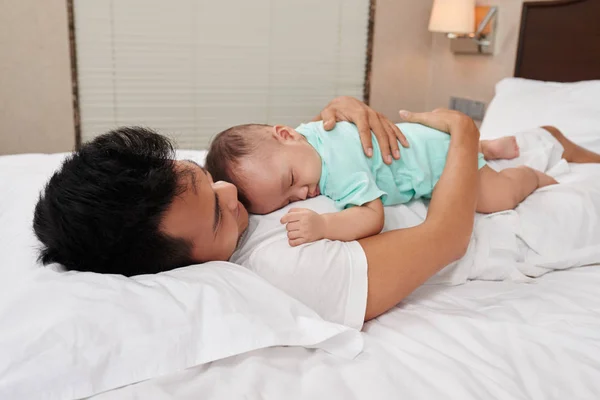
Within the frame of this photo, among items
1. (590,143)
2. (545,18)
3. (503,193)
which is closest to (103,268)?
(503,193)

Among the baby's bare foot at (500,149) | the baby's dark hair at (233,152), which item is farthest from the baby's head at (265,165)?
the baby's bare foot at (500,149)

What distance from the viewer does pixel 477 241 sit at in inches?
49.2

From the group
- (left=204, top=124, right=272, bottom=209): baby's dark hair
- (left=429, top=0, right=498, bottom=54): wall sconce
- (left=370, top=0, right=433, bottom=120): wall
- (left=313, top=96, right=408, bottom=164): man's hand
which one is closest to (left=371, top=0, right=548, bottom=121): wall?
(left=370, top=0, right=433, bottom=120): wall

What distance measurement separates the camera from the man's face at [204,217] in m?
0.87

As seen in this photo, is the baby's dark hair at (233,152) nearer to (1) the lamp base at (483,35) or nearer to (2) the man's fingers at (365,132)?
(2) the man's fingers at (365,132)

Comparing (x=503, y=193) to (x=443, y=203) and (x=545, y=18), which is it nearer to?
(x=443, y=203)

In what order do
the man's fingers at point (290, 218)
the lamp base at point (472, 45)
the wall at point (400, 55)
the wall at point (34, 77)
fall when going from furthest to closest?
1. the wall at point (400, 55)
2. the lamp base at point (472, 45)
3. the wall at point (34, 77)
4. the man's fingers at point (290, 218)

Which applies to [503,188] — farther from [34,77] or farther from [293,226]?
[34,77]

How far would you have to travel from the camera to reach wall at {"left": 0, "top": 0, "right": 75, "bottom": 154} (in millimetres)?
2705

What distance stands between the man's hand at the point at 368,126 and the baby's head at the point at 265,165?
4.8 inches

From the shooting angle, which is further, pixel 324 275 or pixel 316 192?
pixel 316 192

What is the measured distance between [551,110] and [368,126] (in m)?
1.16

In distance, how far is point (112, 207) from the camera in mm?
801

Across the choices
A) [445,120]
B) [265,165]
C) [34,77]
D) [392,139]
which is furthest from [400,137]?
[34,77]
